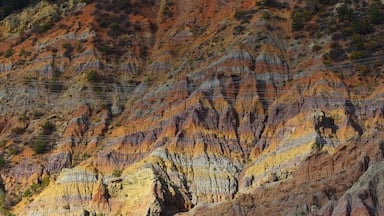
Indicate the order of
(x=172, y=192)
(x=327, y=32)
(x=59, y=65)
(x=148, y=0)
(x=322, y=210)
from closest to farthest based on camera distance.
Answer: (x=322, y=210)
(x=172, y=192)
(x=327, y=32)
(x=59, y=65)
(x=148, y=0)

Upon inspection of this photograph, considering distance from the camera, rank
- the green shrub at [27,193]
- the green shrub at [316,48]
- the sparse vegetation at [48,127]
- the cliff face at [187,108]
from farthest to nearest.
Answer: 1. the sparse vegetation at [48,127]
2. the green shrub at [316,48]
3. the green shrub at [27,193]
4. the cliff face at [187,108]

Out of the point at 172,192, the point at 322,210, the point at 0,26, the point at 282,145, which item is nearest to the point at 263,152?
the point at 282,145

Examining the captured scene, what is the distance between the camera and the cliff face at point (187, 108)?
7481 centimetres

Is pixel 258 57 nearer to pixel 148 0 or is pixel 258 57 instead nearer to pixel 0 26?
pixel 148 0

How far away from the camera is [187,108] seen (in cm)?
8344

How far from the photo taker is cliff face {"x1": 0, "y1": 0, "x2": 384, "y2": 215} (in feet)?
245

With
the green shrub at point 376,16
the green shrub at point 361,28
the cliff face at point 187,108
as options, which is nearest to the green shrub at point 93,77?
the cliff face at point 187,108

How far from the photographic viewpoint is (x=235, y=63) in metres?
87.8

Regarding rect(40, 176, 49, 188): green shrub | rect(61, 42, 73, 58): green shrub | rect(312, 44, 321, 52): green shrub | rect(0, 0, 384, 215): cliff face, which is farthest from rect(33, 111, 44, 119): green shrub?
rect(312, 44, 321, 52): green shrub

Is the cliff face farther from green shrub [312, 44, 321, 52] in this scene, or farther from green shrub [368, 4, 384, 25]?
green shrub [368, 4, 384, 25]

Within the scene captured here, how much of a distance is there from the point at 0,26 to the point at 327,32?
1391 inches

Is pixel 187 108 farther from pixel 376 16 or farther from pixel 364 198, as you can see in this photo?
pixel 364 198

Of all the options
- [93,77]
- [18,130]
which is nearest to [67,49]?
[93,77]

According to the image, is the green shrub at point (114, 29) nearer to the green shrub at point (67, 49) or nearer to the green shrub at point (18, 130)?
the green shrub at point (67, 49)
